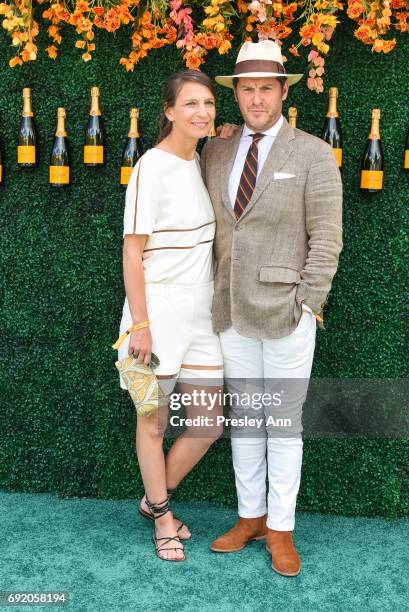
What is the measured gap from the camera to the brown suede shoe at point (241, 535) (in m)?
2.98

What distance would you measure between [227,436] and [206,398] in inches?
24.4

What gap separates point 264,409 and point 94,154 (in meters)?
1.33

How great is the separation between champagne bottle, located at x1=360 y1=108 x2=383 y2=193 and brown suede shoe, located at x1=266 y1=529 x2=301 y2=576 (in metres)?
1.46

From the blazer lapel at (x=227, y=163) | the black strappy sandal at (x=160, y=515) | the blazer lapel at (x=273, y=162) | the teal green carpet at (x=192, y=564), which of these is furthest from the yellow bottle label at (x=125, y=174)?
the teal green carpet at (x=192, y=564)

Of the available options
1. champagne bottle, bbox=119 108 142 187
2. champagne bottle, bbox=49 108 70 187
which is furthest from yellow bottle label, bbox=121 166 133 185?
champagne bottle, bbox=49 108 70 187

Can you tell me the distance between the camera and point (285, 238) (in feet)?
9.06

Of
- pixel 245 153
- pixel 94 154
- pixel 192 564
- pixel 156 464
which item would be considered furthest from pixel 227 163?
pixel 192 564

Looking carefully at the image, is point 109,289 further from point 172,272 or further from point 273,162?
point 273,162

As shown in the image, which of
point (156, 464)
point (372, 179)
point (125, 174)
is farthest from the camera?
point (125, 174)

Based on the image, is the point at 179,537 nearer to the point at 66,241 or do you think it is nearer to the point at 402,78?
the point at 66,241

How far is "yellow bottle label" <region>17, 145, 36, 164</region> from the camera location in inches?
131

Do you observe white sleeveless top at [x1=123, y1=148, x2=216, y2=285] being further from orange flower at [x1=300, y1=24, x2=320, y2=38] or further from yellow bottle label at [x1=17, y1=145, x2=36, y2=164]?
yellow bottle label at [x1=17, y1=145, x2=36, y2=164]

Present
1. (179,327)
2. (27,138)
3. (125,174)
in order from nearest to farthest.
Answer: (179,327) → (125,174) → (27,138)

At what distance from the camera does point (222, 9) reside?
301 centimetres
